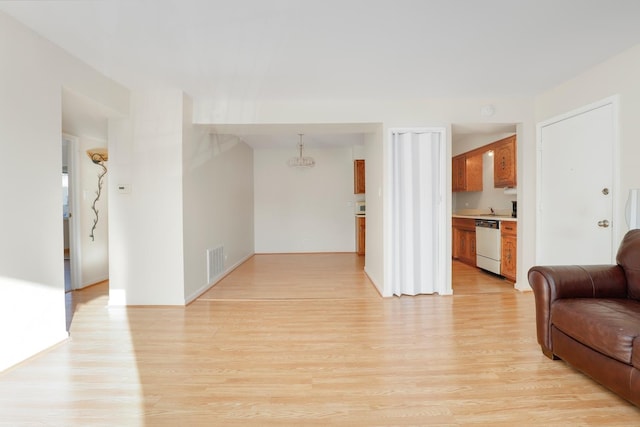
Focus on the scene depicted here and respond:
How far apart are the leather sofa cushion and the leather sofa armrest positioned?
52 mm

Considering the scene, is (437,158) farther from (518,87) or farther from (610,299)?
(610,299)

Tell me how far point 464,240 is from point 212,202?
4.52 metres

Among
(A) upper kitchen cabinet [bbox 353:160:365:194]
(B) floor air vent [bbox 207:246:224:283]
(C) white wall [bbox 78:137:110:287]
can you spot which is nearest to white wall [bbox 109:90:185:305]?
(B) floor air vent [bbox 207:246:224:283]

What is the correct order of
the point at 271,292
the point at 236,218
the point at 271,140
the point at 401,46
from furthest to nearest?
the point at 271,140
the point at 236,218
the point at 271,292
the point at 401,46

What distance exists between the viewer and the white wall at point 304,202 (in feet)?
24.0

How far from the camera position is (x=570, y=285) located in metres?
2.10

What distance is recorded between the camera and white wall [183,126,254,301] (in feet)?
11.9

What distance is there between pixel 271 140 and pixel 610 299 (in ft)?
Answer: 17.7

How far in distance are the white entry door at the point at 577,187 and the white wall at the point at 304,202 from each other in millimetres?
4169

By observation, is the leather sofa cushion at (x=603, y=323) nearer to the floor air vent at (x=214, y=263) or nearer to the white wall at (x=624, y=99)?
the white wall at (x=624, y=99)

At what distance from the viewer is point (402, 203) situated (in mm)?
3852

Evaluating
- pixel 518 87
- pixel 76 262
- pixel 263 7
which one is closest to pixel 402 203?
pixel 518 87

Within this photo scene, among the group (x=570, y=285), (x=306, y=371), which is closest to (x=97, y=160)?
(x=306, y=371)

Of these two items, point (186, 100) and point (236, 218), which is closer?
point (186, 100)
